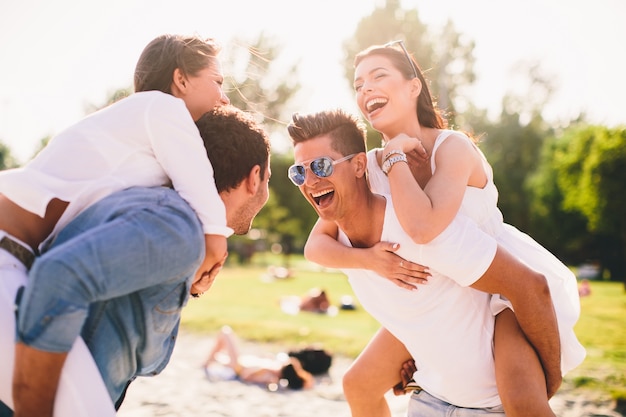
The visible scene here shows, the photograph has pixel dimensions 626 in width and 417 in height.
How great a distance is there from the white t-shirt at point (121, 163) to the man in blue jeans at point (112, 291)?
101mm

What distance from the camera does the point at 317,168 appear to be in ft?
11.9

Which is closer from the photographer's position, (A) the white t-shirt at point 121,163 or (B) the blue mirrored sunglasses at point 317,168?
(A) the white t-shirt at point 121,163

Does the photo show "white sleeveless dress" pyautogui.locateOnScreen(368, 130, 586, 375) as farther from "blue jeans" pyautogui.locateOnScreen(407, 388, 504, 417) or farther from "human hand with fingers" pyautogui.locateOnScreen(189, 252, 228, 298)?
"human hand with fingers" pyautogui.locateOnScreen(189, 252, 228, 298)

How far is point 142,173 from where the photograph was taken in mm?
2301

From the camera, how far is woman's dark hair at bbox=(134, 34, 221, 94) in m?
2.85

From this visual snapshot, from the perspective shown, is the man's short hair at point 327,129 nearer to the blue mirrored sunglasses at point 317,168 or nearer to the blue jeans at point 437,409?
the blue mirrored sunglasses at point 317,168

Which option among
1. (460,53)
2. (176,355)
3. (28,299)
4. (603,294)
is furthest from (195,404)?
(460,53)

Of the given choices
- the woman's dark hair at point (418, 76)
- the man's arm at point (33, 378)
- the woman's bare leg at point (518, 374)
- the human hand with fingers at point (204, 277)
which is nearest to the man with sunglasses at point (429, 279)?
the woman's bare leg at point (518, 374)

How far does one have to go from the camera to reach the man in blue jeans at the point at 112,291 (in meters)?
1.77

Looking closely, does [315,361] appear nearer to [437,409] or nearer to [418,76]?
[437,409]

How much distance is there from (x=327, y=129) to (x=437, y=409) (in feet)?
6.59

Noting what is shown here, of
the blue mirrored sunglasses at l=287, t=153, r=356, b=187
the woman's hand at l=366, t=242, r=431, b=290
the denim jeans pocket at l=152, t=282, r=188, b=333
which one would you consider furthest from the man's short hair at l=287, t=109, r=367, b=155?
the denim jeans pocket at l=152, t=282, r=188, b=333

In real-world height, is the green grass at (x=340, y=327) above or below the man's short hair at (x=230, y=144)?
below

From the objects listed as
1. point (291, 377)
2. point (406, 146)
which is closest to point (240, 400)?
point (291, 377)
